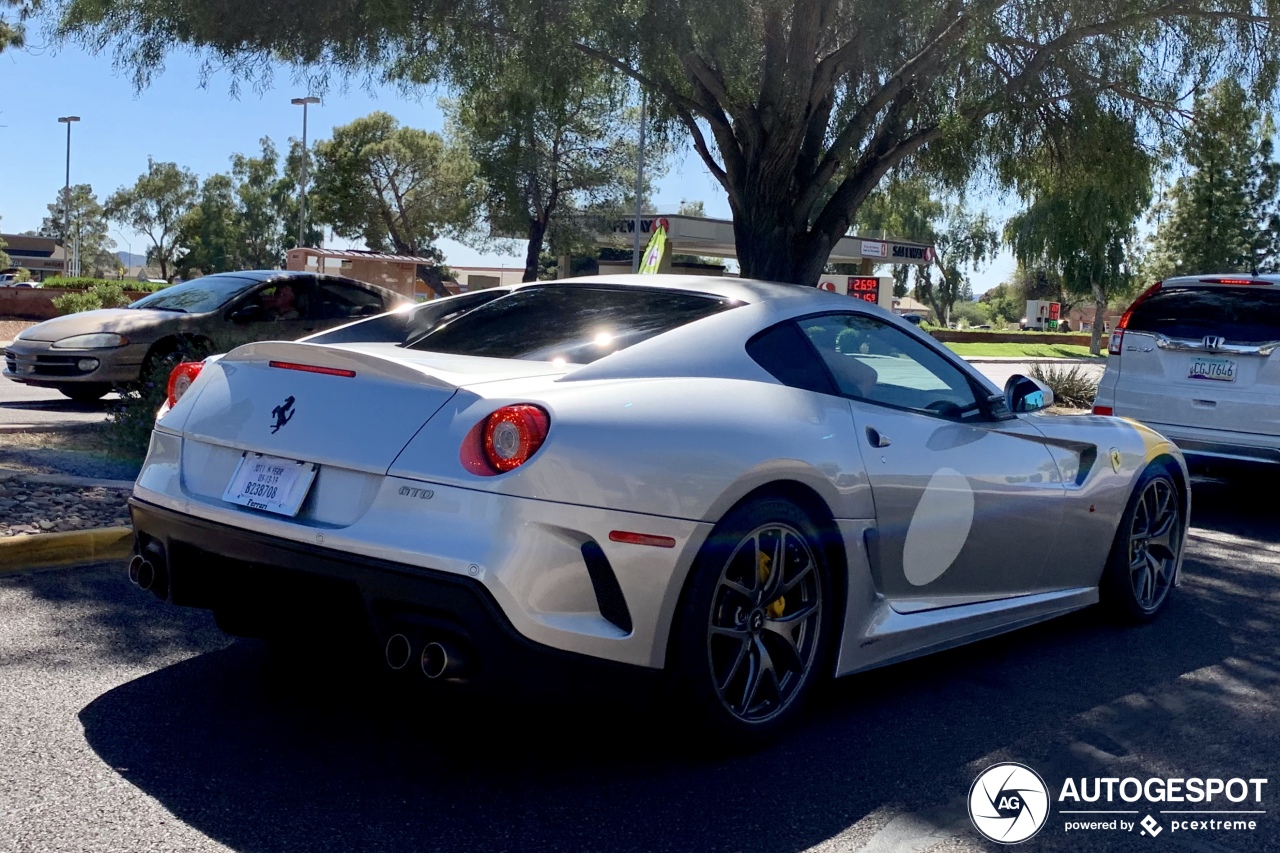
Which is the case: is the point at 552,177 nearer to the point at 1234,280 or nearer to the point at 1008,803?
the point at 1234,280

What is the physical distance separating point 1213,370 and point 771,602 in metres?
6.42

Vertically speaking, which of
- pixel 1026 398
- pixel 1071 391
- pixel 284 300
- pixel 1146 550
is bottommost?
pixel 1146 550

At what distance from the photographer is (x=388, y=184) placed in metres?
62.3

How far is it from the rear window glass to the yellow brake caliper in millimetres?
6345

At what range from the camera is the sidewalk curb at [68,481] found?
693 cm

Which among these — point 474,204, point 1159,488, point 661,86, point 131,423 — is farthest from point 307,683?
point 474,204

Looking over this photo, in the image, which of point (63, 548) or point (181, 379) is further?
point (63, 548)

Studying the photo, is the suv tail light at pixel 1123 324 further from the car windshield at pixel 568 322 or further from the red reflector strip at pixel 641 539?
the red reflector strip at pixel 641 539

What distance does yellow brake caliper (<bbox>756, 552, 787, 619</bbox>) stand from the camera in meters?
3.80

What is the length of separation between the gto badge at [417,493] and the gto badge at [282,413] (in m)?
0.52

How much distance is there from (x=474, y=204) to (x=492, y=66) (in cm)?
3893

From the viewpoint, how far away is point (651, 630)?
3.46 meters

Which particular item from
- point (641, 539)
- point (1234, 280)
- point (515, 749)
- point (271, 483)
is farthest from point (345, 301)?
point (641, 539)

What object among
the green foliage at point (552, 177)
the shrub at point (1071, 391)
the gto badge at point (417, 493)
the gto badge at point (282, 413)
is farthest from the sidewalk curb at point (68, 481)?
the green foliage at point (552, 177)
